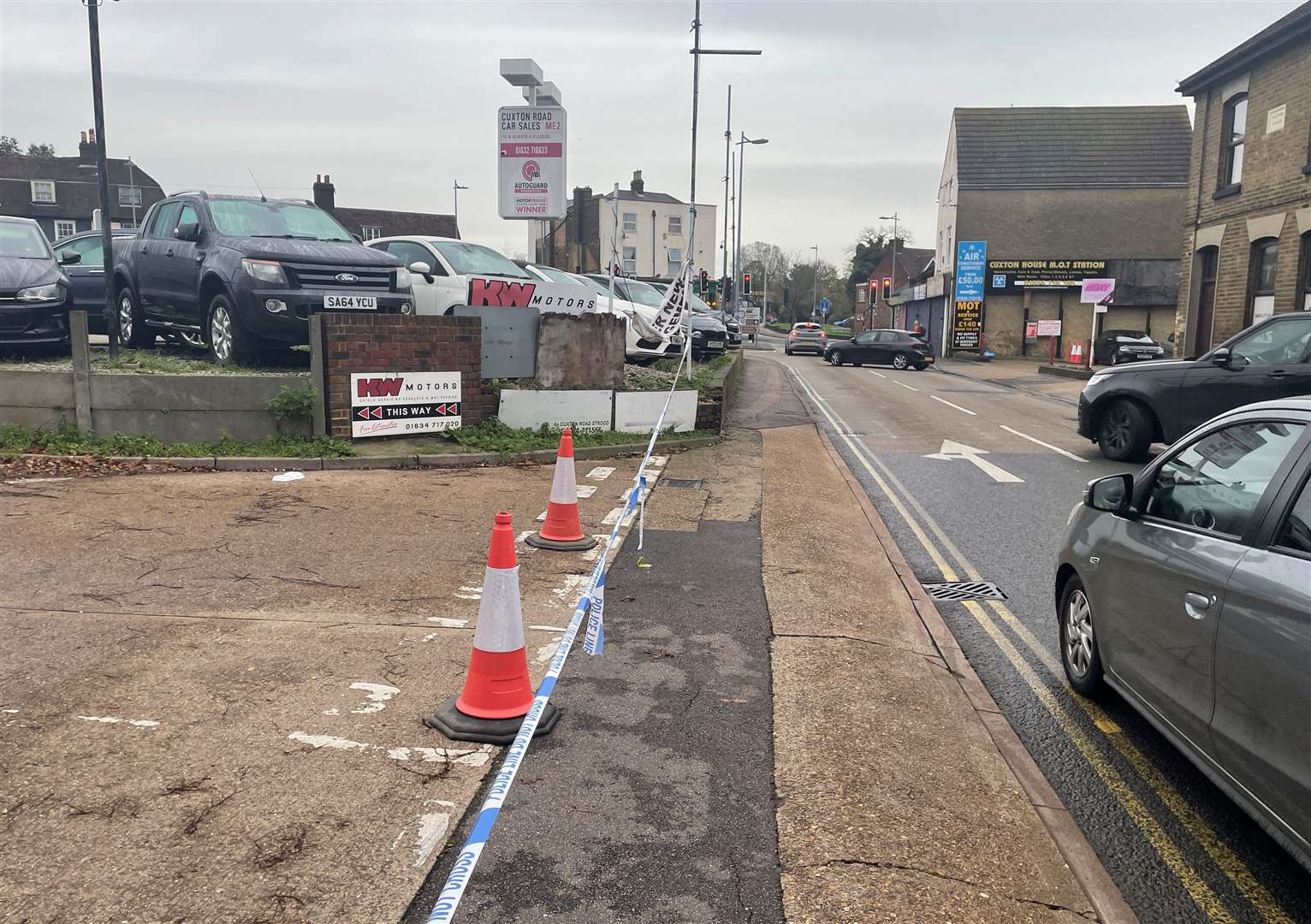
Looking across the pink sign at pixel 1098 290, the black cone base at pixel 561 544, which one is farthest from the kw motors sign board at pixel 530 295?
the pink sign at pixel 1098 290

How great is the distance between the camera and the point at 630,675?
509cm

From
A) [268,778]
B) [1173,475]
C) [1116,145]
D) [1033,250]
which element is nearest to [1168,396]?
[1173,475]

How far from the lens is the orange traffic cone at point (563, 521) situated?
7570 mm

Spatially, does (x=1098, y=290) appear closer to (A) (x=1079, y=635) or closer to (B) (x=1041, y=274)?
(B) (x=1041, y=274)

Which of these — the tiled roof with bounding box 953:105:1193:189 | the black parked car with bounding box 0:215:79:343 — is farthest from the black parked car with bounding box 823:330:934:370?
the black parked car with bounding box 0:215:79:343

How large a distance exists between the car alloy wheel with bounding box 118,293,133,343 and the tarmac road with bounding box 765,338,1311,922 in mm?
9793

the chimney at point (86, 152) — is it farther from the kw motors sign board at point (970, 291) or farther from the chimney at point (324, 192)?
the kw motors sign board at point (970, 291)

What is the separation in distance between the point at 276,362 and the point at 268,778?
8981mm

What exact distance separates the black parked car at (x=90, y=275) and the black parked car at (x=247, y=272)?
4.99ft

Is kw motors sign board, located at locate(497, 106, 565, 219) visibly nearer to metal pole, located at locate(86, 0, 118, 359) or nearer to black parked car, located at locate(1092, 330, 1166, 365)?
metal pole, located at locate(86, 0, 118, 359)

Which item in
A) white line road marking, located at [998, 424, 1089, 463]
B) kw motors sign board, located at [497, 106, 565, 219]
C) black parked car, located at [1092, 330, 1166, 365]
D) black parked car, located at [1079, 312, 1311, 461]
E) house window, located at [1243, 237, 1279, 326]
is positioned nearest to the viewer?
black parked car, located at [1079, 312, 1311, 461]

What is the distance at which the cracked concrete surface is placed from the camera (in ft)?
10.6

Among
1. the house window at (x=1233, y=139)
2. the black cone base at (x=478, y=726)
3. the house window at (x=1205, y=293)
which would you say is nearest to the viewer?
the black cone base at (x=478, y=726)

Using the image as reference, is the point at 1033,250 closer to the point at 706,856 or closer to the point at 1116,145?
the point at 1116,145
